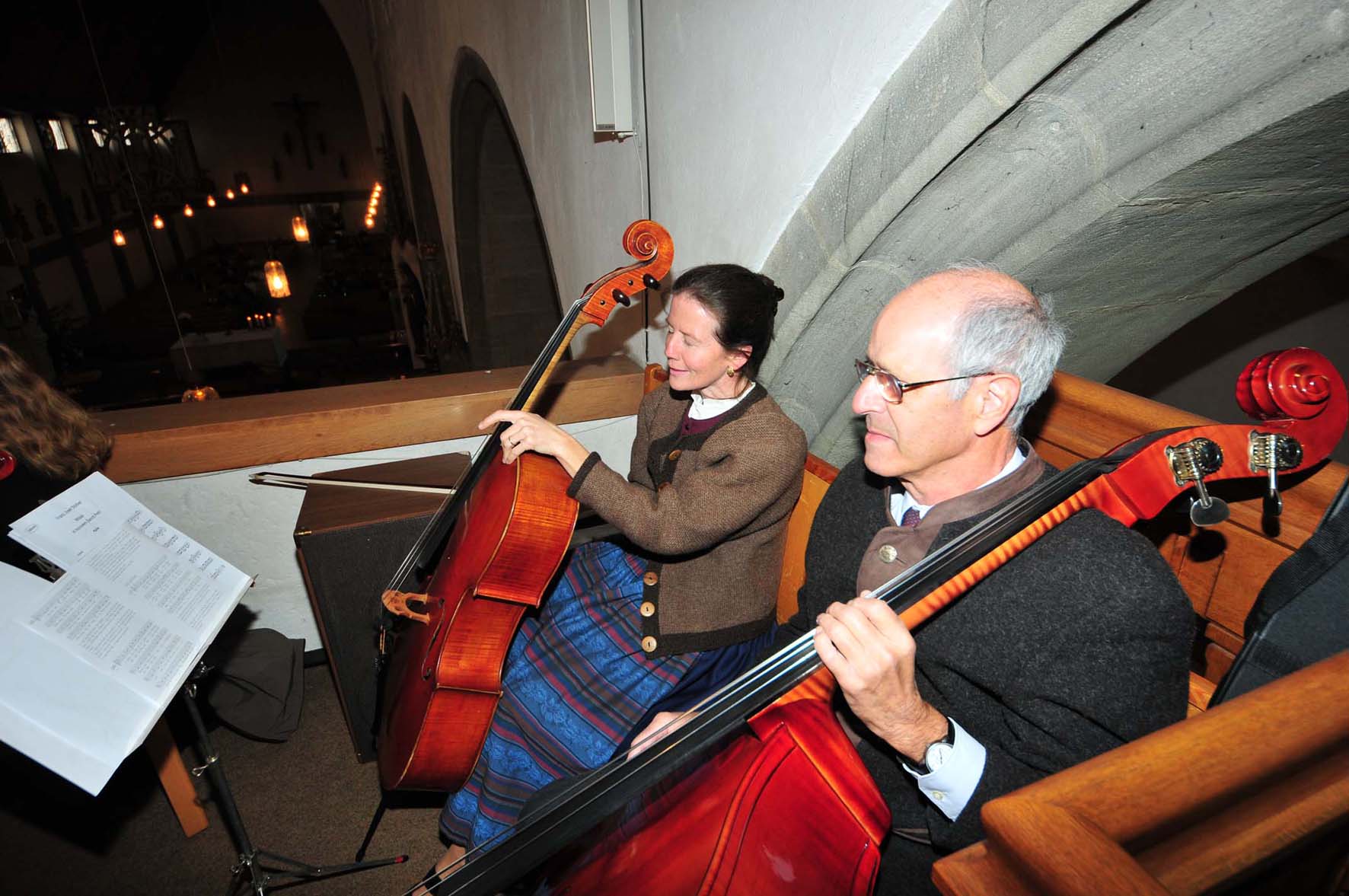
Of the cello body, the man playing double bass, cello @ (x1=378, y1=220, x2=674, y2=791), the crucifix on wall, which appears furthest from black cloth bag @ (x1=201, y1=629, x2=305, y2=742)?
the crucifix on wall

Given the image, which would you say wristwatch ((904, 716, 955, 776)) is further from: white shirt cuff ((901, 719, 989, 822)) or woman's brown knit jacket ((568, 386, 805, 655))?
woman's brown knit jacket ((568, 386, 805, 655))

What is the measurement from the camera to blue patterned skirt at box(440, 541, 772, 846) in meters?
1.60

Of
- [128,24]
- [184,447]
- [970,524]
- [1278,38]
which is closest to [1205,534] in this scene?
[970,524]

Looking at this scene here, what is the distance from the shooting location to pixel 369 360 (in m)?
9.91

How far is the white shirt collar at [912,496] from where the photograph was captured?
120 centimetres

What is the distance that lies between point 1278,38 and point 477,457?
5.76 ft

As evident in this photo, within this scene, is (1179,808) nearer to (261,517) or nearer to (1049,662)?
(1049,662)

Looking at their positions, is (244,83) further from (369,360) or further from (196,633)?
(196,633)

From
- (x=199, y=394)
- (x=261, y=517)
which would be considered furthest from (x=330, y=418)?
(x=199, y=394)

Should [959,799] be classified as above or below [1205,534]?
below

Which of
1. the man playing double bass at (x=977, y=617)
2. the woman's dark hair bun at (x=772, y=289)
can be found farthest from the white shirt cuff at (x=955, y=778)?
the woman's dark hair bun at (x=772, y=289)

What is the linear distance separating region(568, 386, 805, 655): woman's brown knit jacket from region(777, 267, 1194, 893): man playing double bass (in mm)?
384

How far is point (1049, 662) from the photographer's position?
1028mm

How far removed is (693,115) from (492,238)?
16.8 ft
